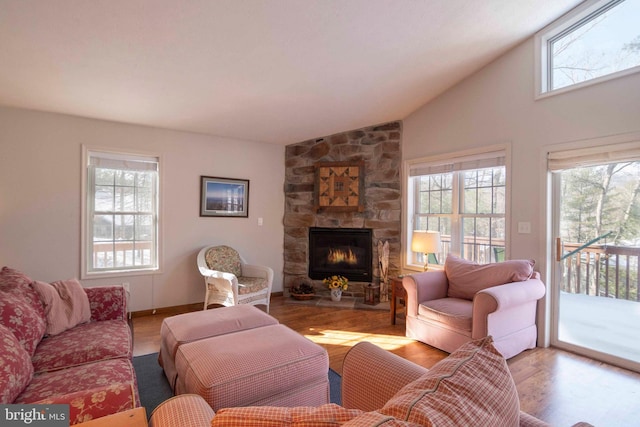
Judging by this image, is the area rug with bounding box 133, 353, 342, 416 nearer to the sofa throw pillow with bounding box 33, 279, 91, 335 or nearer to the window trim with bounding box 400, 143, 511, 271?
the sofa throw pillow with bounding box 33, 279, 91, 335

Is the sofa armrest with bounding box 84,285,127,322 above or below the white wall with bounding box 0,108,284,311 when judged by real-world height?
below

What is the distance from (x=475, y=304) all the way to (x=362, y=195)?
2.30m

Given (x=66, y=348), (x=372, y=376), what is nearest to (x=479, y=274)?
(x=372, y=376)

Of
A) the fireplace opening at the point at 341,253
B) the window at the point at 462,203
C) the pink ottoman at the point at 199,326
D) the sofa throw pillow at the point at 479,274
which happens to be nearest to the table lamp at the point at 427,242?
the sofa throw pillow at the point at 479,274

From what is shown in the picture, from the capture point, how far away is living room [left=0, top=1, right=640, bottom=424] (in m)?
2.84

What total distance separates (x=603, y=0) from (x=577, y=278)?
248 cm

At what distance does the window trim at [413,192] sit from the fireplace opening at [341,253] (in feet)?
1.71

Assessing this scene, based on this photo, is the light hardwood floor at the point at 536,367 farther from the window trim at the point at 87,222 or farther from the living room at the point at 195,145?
the window trim at the point at 87,222

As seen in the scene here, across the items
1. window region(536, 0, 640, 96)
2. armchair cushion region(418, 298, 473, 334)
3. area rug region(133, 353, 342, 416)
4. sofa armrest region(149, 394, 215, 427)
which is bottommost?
area rug region(133, 353, 342, 416)

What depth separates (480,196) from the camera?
3.63 meters

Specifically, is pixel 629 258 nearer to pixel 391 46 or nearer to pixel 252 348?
pixel 391 46


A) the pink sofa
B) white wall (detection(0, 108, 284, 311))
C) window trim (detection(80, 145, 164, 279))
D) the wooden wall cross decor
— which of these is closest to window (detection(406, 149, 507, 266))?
the wooden wall cross decor

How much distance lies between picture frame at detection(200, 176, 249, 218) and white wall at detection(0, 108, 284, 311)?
8 centimetres

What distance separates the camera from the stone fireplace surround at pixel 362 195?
4348 mm
